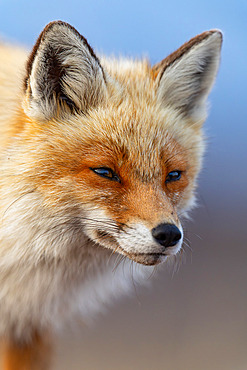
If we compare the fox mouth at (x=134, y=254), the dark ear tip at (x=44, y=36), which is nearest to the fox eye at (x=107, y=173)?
the fox mouth at (x=134, y=254)

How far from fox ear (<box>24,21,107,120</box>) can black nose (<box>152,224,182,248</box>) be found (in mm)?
858

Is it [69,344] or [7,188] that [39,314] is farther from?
[69,344]

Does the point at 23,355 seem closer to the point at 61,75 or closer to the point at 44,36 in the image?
the point at 61,75

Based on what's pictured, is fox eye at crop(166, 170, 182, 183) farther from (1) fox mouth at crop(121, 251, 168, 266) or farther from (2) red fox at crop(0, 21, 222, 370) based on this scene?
(1) fox mouth at crop(121, 251, 168, 266)

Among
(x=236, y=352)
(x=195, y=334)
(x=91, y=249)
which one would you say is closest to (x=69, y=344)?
(x=195, y=334)

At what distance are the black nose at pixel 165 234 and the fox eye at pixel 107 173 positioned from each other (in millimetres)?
361

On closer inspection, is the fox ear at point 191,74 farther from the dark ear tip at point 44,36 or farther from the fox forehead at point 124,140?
the dark ear tip at point 44,36

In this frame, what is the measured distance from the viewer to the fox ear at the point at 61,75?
215 centimetres

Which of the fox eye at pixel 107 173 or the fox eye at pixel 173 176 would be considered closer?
the fox eye at pixel 107 173

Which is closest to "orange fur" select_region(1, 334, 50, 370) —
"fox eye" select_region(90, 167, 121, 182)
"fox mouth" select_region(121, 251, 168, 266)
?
"fox mouth" select_region(121, 251, 168, 266)

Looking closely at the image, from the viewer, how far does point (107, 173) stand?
213 cm

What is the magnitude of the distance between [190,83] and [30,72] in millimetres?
1075

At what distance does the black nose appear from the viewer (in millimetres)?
1921

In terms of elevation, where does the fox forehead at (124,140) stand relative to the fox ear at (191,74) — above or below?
below
